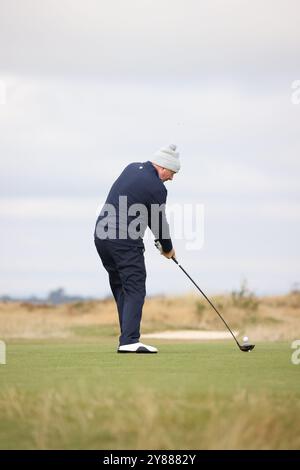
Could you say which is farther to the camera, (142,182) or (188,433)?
(142,182)

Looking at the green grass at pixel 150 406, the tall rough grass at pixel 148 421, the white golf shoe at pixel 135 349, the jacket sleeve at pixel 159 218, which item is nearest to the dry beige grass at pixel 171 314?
the white golf shoe at pixel 135 349

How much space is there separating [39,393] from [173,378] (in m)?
1.18

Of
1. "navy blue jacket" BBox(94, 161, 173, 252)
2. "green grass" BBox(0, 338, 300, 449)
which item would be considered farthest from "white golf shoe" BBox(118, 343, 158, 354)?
"green grass" BBox(0, 338, 300, 449)

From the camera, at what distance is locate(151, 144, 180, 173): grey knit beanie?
39.0 ft

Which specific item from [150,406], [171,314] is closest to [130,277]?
[150,406]

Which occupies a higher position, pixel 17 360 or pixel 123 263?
pixel 123 263

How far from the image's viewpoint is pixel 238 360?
1082cm

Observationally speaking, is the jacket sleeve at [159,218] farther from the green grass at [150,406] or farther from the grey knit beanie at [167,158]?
the green grass at [150,406]

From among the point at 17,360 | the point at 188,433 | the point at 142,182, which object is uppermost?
the point at 142,182

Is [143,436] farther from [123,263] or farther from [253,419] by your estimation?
[123,263]

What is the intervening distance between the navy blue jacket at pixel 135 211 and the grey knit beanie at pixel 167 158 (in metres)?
0.14

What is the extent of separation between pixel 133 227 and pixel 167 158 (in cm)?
76
